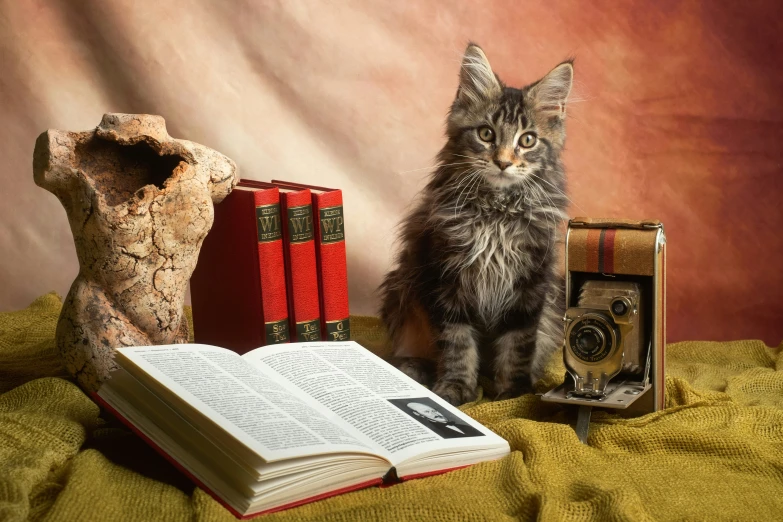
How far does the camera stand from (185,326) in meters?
1.81

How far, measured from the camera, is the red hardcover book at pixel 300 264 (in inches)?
73.6

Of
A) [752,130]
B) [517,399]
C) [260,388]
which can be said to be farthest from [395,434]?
[752,130]

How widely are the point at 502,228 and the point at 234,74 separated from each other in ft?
3.37

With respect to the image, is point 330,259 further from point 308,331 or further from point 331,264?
point 308,331

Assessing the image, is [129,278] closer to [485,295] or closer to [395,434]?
[395,434]

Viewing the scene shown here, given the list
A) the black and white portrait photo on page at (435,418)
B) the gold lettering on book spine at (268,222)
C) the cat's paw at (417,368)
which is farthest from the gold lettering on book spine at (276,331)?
the black and white portrait photo on page at (435,418)

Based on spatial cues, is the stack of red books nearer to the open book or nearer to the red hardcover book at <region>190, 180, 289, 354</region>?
the red hardcover book at <region>190, 180, 289, 354</region>

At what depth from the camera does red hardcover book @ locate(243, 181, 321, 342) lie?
1870 millimetres

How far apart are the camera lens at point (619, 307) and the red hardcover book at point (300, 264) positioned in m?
0.65

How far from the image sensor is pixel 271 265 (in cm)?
186

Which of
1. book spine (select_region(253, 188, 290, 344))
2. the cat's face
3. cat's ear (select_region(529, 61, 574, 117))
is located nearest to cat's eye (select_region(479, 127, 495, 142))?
the cat's face

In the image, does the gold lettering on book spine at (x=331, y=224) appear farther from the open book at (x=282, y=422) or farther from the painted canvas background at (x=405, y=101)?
the painted canvas background at (x=405, y=101)

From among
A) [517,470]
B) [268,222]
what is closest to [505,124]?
[268,222]

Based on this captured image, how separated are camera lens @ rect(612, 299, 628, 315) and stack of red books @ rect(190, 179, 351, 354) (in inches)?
24.3
